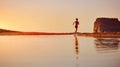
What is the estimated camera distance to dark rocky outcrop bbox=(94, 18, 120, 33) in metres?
2.76

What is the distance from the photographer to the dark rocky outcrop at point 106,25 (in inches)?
109

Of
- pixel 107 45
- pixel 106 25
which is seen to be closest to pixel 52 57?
pixel 107 45

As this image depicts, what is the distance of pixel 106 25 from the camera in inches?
113

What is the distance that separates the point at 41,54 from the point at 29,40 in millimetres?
791

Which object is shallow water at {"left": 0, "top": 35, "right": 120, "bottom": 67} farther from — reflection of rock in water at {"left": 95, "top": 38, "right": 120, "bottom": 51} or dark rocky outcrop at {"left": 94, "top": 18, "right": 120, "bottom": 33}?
dark rocky outcrop at {"left": 94, "top": 18, "right": 120, "bottom": 33}

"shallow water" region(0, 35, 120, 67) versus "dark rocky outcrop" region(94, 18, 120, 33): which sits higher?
"dark rocky outcrop" region(94, 18, 120, 33)

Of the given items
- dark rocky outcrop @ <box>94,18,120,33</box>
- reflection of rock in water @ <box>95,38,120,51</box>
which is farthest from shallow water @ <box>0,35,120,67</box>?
dark rocky outcrop @ <box>94,18,120,33</box>

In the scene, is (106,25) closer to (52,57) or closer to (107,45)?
(107,45)

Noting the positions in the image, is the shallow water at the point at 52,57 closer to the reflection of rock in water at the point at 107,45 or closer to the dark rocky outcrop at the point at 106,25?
the reflection of rock in water at the point at 107,45

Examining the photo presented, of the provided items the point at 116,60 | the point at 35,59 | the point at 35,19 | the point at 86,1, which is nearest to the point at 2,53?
the point at 35,59

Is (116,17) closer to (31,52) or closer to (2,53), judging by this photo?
(31,52)

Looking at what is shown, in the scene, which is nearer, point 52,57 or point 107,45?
point 52,57

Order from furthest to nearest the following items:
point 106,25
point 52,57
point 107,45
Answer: point 106,25 → point 107,45 → point 52,57

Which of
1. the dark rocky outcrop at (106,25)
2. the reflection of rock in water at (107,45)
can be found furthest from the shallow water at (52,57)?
the dark rocky outcrop at (106,25)
